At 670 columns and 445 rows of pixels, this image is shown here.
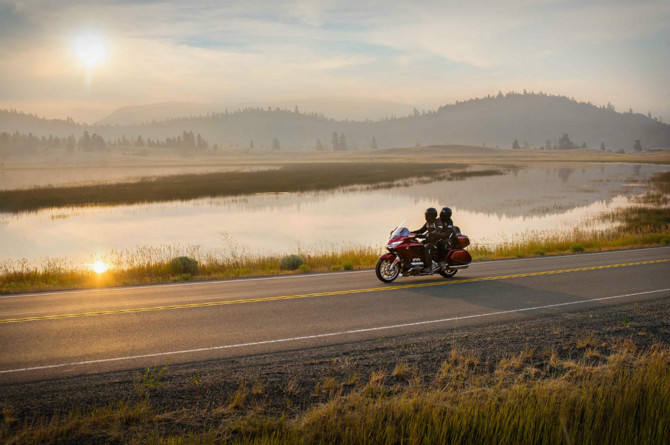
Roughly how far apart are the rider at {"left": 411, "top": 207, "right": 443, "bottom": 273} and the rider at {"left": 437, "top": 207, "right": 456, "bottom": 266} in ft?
0.44

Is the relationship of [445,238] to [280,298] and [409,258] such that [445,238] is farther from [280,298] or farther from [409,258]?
[280,298]

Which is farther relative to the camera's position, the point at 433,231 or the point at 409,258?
the point at 433,231

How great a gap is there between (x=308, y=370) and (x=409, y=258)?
7.74 meters

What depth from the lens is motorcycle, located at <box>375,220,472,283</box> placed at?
644 inches

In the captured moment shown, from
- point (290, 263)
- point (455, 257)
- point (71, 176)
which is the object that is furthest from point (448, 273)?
point (71, 176)

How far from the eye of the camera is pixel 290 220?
4469cm

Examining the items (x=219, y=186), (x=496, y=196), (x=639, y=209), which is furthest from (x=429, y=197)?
(x=219, y=186)

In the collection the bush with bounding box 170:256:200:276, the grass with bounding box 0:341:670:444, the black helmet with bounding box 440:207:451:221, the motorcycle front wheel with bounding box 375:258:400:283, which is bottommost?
the grass with bounding box 0:341:670:444

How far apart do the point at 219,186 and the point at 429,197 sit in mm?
33608

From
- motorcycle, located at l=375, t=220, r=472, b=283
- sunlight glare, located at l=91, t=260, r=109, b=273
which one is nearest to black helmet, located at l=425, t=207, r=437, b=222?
motorcycle, located at l=375, t=220, r=472, b=283

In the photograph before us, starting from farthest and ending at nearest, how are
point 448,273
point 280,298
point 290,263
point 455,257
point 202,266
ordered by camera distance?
point 202,266
point 290,263
point 448,273
point 455,257
point 280,298

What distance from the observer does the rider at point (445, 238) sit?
16.9 m

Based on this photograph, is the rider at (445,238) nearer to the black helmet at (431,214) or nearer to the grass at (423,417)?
the black helmet at (431,214)

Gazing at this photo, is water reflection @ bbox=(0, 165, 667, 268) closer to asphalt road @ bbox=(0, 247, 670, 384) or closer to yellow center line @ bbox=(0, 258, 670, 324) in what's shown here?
asphalt road @ bbox=(0, 247, 670, 384)
